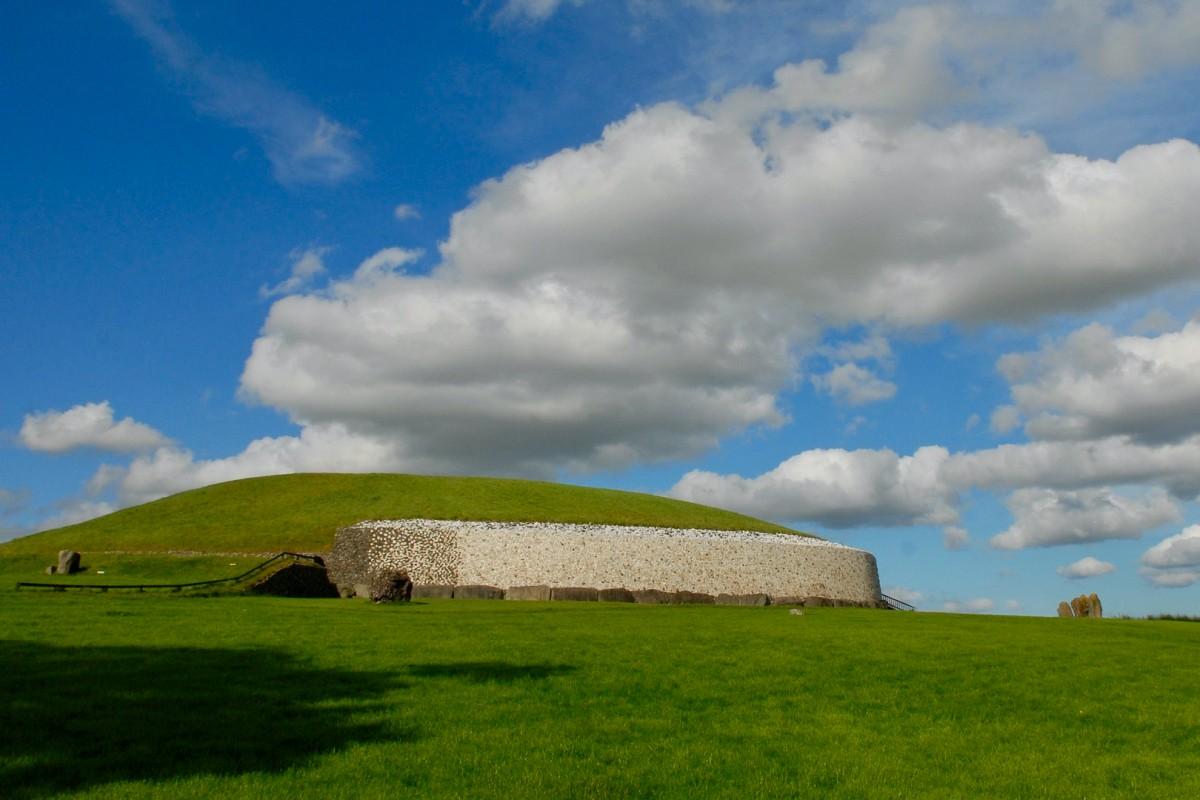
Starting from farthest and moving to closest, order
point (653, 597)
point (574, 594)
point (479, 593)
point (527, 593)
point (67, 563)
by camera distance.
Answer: point (67, 563) < point (527, 593) < point (574, 594) < point (479, 593) < point (653, 597)

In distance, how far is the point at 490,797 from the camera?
30.8ft

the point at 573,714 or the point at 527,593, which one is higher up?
the point at 527,593

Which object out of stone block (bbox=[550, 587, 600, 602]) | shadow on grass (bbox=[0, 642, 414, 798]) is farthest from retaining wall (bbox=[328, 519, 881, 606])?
shadow on grass (bbox=[0, 642, 414, 798])

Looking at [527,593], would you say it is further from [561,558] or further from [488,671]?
[488,671]

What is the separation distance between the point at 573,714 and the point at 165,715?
576cm

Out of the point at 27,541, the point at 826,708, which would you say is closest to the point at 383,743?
the point at 826,708

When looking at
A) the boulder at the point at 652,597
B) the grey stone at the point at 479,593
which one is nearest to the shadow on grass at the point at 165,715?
the grey stone at the point at 479,593

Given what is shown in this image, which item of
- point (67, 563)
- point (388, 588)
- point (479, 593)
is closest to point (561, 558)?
point (479, 593)

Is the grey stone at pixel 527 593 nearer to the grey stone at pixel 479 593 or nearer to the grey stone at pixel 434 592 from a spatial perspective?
the grey stone at pixel 479 593

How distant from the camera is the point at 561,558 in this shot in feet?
182

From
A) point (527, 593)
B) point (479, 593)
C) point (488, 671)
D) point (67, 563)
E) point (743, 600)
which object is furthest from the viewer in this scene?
point (743, 600)

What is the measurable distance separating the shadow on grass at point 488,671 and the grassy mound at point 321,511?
4367cm

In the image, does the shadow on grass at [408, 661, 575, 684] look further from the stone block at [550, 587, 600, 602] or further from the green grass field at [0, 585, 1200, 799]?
the stone block at [550, 587, 600, 602]

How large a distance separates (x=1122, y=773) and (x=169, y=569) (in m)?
53.4
